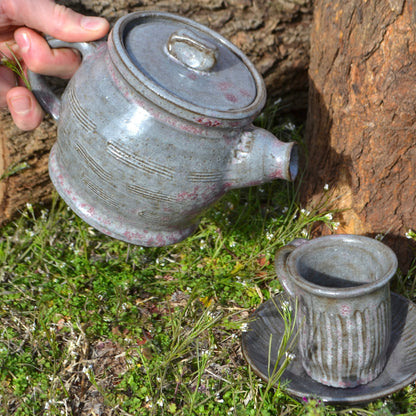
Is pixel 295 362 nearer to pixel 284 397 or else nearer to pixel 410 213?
pixel 284 397

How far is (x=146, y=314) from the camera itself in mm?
2607

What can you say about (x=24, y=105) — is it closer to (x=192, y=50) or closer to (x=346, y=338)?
→ (x=192, y=50)

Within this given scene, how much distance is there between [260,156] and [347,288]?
528 millimetres

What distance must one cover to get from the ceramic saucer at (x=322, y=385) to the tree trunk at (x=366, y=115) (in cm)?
47

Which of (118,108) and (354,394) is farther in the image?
(354,394)

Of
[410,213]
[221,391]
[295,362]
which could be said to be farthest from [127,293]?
[410,213]

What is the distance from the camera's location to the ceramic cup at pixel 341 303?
1925 millimetres

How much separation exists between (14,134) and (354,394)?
204 cm

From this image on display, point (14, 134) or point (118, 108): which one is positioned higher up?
point (118, 108)

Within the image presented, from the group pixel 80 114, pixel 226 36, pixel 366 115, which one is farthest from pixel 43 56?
pixel 366 115

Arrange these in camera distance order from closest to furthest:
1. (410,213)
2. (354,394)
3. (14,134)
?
(354,394), (410,213), (14,134)

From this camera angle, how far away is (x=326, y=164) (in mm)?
2734

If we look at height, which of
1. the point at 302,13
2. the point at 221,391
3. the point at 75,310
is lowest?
Answer: the point at 75,310

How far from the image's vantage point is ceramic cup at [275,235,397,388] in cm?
192
